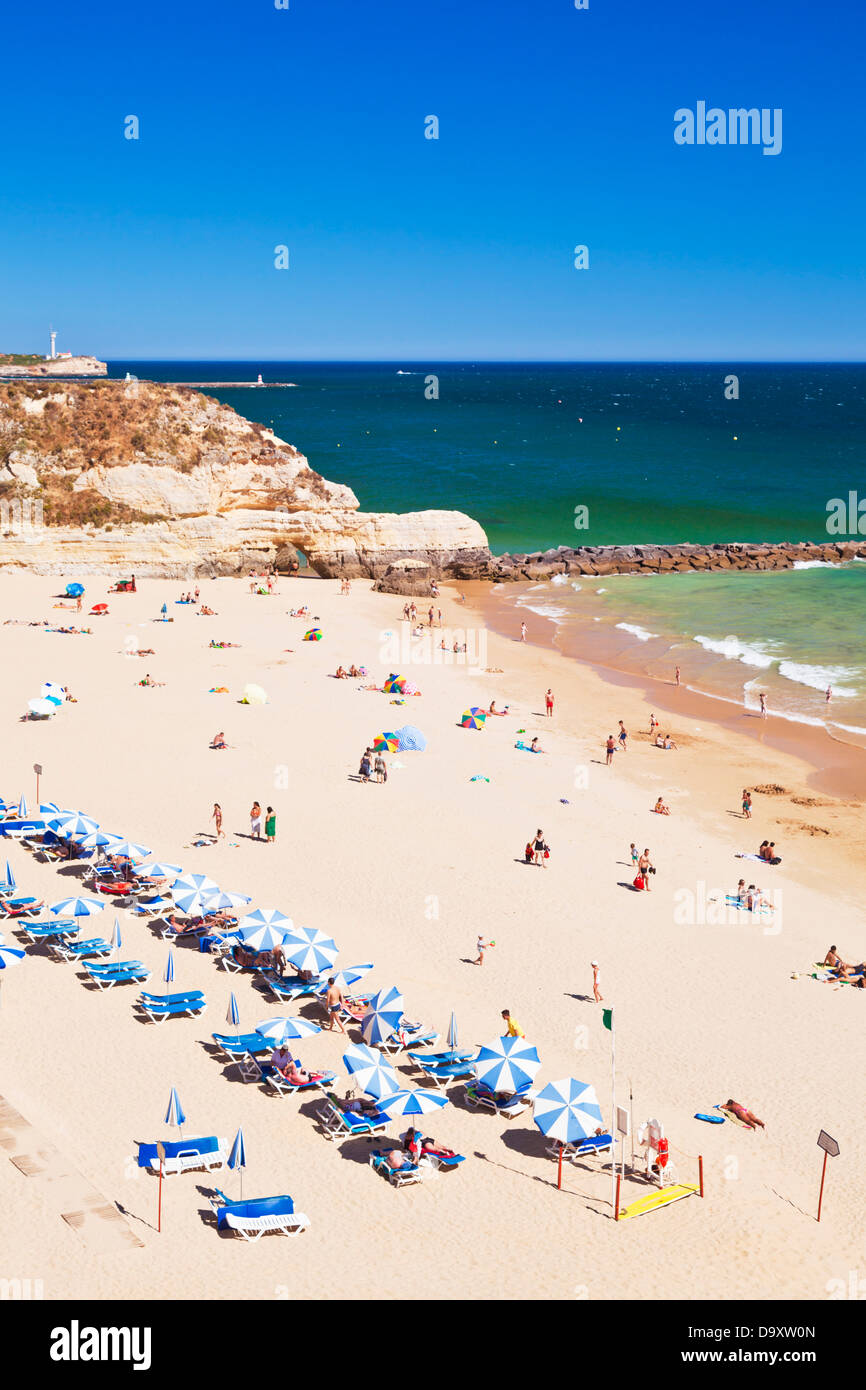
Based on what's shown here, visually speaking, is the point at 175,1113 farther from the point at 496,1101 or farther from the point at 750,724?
the point at 750,724

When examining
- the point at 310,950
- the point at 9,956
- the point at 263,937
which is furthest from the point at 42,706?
the point at 310,950

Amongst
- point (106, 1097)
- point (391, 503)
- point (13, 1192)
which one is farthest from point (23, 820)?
point (391, 503)

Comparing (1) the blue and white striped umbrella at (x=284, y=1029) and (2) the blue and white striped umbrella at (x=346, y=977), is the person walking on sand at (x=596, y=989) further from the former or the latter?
(1) the blue and white striped umbrella at (x=284, y=1029)

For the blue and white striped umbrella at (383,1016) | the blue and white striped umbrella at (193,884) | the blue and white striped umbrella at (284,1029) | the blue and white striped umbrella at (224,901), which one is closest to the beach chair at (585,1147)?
the blue and white striped umbrella at (383,1016)

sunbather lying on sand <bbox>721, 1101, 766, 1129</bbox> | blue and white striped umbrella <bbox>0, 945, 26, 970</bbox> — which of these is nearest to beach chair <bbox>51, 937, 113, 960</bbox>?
blue and white striped umbrella <bbox>0, 945, 26, 970</bbox>

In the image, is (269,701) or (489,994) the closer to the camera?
(489,994)

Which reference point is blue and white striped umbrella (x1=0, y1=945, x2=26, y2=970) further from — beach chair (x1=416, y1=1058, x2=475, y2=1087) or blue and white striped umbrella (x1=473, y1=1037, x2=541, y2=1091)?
blue and white striped umbrella (x1=473, y1=1037, x2=541, y2=1091)

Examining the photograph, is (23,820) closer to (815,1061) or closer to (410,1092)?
(410,1092)
